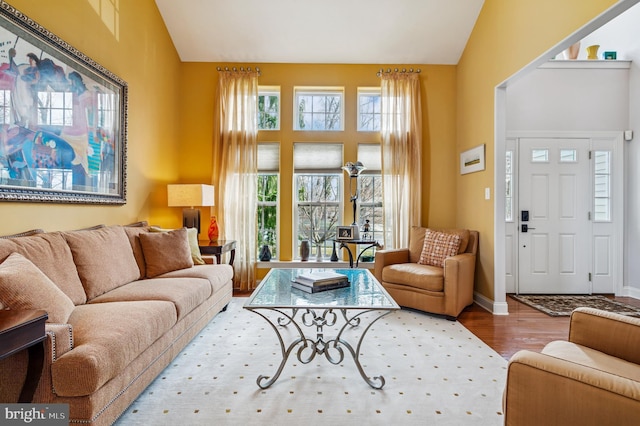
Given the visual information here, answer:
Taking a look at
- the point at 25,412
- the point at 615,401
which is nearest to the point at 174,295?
the point at 25,412

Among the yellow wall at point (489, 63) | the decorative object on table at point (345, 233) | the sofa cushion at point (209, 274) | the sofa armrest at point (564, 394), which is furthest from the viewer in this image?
the decorative object on table at point (345, 233)

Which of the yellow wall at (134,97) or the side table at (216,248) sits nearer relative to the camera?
the yellow wall at (134,97)

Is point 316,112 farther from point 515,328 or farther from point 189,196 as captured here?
point 515,328

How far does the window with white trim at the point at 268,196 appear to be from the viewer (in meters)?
4.58

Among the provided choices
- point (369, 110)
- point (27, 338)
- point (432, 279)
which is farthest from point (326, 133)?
point (27, 338)

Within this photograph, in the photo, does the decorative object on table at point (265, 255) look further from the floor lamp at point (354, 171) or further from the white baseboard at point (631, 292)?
the white baseboard at point (631, 292)

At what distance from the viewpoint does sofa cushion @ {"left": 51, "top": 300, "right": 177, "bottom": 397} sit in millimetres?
1395

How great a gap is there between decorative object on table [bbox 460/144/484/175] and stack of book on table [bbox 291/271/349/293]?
2462 millimetres

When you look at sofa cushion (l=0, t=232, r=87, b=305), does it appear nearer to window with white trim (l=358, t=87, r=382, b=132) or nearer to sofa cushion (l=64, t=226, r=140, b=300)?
sofa cushion (l=64, t=226, r=140, b=300)

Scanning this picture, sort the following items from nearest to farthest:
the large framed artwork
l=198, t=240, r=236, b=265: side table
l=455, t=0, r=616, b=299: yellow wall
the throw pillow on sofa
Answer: the large framed artwork, l=455, t=0, r=616, b=299: yellow wall, the throw pillow on sofa, l=198, t=240, r=236, b=265: side table

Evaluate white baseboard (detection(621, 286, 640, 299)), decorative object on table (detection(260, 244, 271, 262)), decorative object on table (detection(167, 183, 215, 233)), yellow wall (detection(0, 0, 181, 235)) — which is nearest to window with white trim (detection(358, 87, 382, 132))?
decorative object on table (detection(260, 244, 271, 262))

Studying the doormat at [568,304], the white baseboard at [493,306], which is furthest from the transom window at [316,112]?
the doormat at [568,304]

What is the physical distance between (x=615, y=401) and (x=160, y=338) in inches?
87.0

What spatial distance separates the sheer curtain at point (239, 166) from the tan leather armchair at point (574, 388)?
3.62 metres
